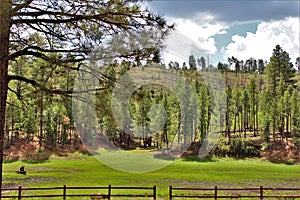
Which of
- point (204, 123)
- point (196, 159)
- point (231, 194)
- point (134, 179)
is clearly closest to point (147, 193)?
point (231, 194)

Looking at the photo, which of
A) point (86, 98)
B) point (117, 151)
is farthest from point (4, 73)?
point (117, 151)

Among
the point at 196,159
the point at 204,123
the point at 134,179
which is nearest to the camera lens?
the point at 134,179

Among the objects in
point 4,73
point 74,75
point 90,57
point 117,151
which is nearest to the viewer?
point 4,73

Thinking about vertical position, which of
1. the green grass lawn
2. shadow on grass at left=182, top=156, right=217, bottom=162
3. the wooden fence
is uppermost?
the wooden fence

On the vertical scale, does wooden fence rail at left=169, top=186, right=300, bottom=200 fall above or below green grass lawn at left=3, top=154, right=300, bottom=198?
above

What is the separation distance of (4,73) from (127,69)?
2841 mm

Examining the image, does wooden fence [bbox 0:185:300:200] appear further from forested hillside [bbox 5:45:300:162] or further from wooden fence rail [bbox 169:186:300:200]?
forested hillside [bbox 5:45:300:162]

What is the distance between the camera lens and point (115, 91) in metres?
9.29

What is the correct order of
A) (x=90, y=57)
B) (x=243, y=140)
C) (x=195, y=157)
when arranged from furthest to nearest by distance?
(x=243, y=140), (x=195, y=157), (x=90, y=57)

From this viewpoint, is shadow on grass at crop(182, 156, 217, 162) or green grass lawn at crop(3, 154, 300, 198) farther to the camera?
shadow on grass at crop(182, 156, 217, 162)

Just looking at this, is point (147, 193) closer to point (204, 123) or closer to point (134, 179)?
point (134, 179)

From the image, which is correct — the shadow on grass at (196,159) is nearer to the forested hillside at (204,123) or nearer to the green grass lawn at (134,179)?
the forested hillside at (204,123)

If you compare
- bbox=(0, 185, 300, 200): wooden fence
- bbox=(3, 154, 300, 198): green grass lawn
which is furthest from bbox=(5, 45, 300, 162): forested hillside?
bbox=(0, 185, 300, 200): wooden fence

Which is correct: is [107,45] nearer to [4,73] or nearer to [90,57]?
[90,57]
